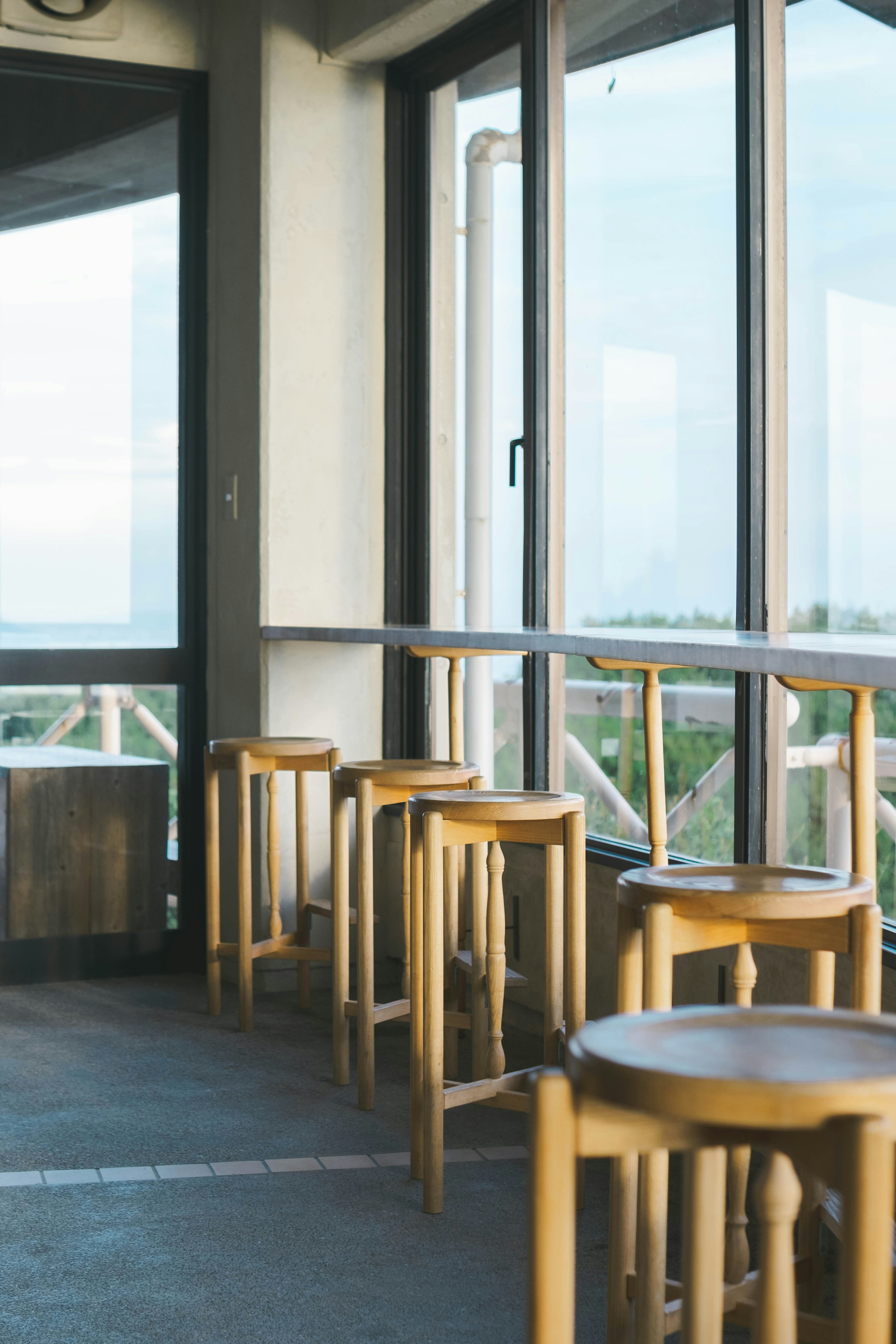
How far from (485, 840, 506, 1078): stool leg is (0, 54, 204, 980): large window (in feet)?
6.41

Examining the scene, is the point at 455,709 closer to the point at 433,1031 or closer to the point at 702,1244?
the point at 433,1031

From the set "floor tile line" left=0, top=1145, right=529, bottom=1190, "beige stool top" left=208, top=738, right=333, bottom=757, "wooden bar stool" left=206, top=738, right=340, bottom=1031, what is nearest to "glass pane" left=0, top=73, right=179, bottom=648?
"wooden bar stool" left=206, top=738, right=340, bottom=1031

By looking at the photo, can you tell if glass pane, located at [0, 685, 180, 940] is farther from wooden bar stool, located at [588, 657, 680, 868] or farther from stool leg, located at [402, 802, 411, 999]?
wooden bar stool, located at [588, 657, 680, 868]

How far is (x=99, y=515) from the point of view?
4.34 meters

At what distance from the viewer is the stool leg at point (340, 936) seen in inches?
123

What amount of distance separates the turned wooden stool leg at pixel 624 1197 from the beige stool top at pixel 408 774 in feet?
4.04

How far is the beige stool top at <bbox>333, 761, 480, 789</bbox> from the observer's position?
298cm

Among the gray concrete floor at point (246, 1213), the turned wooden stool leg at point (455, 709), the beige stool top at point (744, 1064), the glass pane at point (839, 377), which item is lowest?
the gray concrete floor at point (246, 1213)

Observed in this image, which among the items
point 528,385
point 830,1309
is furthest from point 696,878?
point 528,385

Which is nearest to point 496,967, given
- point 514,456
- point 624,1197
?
point 624,1197

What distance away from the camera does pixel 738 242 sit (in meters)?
2.85

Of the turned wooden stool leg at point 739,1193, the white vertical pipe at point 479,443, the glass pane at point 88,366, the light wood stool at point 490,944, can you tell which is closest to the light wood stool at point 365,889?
the light wood stool at point 490,944

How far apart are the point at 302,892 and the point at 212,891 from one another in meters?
0.24

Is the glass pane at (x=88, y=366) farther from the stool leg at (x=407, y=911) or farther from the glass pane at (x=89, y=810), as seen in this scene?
the stool leg at (x=407, y=911)
